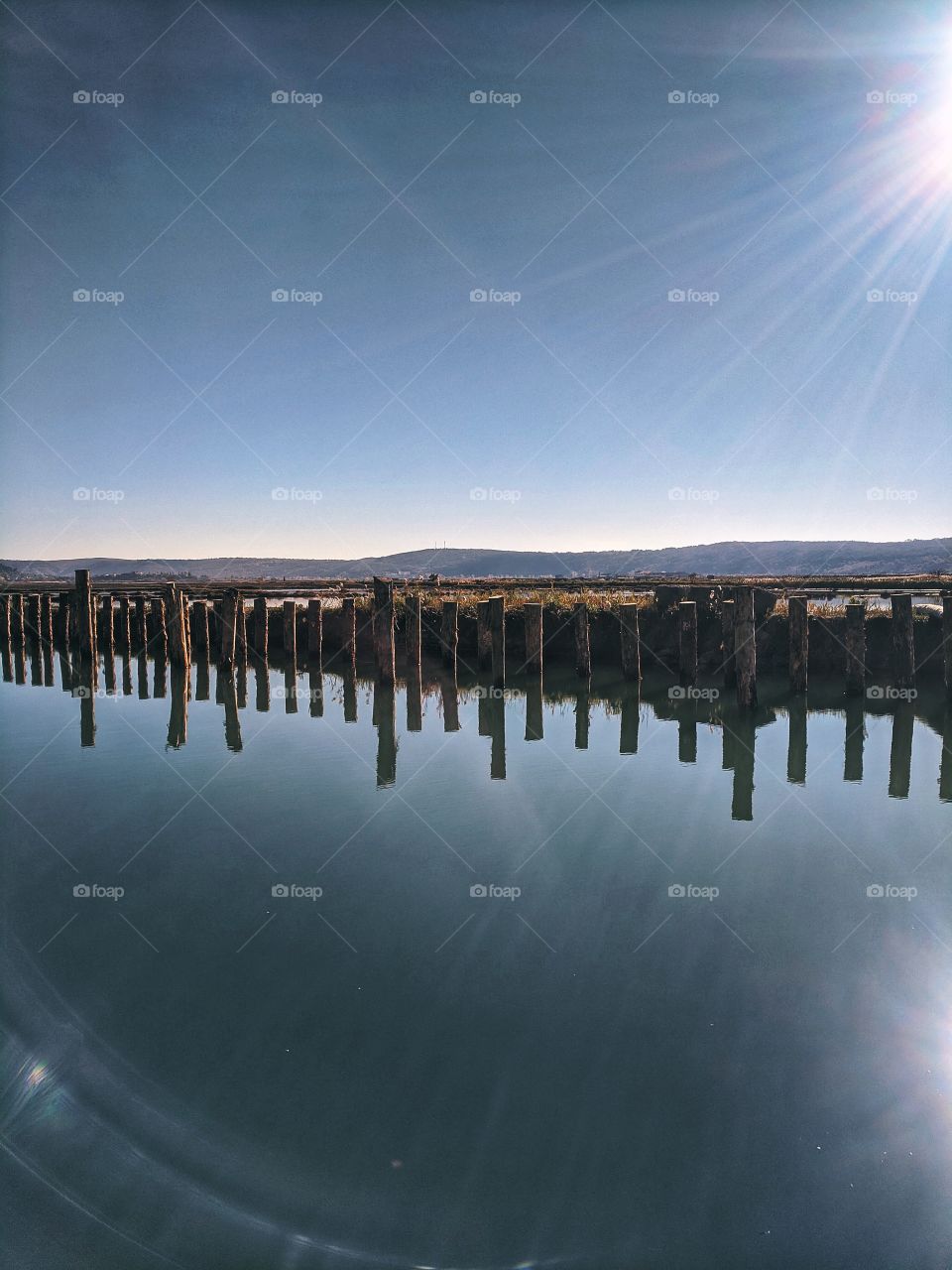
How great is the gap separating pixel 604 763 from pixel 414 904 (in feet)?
20.4

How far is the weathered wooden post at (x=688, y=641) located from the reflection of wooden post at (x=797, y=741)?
2.45 metres

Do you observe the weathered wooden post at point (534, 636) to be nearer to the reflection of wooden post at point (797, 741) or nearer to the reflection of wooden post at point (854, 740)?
the reflection of wooden post at point (797, 741)

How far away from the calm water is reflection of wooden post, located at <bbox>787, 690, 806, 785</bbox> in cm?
101

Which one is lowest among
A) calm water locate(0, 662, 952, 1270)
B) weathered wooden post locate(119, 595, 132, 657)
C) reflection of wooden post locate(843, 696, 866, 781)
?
reflection of wooden post locate(843, 696, 866, 781)

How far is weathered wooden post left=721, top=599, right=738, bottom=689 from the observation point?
16906 millimetres

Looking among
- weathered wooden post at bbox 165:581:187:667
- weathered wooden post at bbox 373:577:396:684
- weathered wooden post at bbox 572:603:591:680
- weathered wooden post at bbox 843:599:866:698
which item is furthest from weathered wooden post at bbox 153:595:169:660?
weathered wooden post at bbox 843:599:866:698

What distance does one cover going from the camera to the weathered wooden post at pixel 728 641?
55.5 ft

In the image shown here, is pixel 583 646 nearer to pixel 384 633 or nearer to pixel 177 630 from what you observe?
pixel 384 633

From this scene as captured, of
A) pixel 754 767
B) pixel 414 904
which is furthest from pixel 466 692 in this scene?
pixel 414 904

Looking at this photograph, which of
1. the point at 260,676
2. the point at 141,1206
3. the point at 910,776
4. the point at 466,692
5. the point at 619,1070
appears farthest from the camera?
the point at 260,676

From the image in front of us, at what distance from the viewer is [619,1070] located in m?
4.57

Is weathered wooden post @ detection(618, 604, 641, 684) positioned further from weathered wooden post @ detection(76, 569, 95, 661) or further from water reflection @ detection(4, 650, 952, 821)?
weathered wooden post @ detection(76, 569, 95, 661)

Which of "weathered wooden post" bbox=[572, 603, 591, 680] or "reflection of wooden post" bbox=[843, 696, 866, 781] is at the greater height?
"weathered wooden post" bbox=[572, 603, 591, 680]

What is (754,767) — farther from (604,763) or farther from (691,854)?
(691,854)
